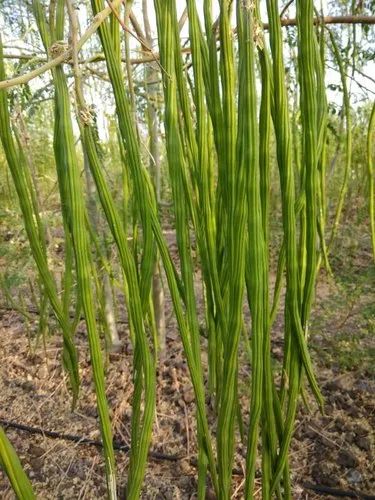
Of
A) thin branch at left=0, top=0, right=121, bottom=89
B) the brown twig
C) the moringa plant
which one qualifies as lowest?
the brown twig

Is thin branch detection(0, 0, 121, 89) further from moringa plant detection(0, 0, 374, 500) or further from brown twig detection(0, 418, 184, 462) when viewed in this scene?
brown twig detection(0, 418, 184, 462)

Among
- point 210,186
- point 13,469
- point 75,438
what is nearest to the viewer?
point 13,469

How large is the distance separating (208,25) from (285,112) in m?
0.09

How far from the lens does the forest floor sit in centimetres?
113

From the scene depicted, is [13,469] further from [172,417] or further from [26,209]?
[172,417]

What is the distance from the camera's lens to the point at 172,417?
136cm

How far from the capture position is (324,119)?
15.1 inches

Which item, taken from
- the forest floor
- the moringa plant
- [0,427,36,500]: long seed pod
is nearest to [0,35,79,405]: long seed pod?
the moringa plant

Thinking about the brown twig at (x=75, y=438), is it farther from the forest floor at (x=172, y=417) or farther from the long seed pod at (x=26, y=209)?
the long seed pod at (x=26, y=209)

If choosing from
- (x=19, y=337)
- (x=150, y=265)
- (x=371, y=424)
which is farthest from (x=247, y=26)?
(x=19, y=337)

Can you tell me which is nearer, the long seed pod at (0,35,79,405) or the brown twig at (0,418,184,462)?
the long seed pod at (0,35,79,405)

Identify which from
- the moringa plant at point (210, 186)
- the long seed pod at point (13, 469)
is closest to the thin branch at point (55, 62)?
the moringa plant at point (210, 186)

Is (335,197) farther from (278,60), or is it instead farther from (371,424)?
(278,60)

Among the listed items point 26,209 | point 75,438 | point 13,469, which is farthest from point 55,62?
point 75,438
